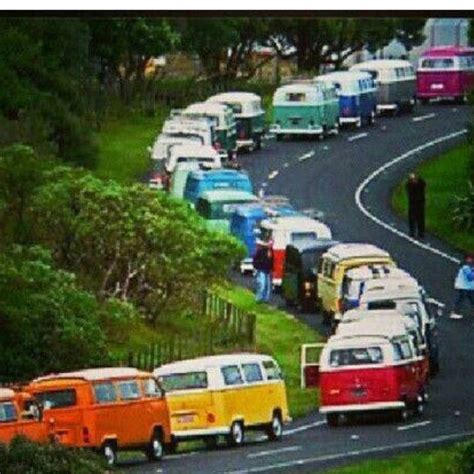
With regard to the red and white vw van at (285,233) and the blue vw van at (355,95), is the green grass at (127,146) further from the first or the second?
the blue vw van at (355,95)

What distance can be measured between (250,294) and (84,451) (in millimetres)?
772

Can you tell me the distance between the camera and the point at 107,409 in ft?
23.6

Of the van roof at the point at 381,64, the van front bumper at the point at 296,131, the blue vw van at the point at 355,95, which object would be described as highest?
the van roof at the point at 381,64

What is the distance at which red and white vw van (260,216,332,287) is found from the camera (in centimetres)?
757

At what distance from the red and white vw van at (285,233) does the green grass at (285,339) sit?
13cm

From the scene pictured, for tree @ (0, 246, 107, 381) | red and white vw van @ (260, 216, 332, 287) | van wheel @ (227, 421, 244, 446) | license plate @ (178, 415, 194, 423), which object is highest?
red and white vw van @ (260, 216, 332, 287)

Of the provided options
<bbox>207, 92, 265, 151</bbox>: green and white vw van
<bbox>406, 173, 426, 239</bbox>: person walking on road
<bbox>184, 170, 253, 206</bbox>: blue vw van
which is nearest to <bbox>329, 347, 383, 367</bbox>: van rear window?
<bbox>406, 173, 426, 239</bbox>: person walking on road

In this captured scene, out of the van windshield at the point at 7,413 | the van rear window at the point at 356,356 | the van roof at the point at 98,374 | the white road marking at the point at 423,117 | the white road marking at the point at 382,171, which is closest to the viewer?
the van windshield at the point at 7,413

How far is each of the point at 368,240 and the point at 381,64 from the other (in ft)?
1.70

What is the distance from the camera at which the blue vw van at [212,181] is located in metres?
7.71

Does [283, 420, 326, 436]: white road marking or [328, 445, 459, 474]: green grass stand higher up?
[283, 420, 326, 436]: white road marking

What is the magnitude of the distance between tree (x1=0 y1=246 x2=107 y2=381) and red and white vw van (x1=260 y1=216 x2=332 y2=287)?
582 millimetres

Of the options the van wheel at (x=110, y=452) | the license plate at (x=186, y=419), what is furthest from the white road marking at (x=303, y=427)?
the van wheel at (x=110, y=452)

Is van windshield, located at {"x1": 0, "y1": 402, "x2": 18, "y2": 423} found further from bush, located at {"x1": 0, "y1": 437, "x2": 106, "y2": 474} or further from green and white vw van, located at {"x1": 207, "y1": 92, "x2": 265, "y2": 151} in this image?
green and white vw van, located at {"x1": 207, "y1": 92, "x2": 265, "y2": 151}
